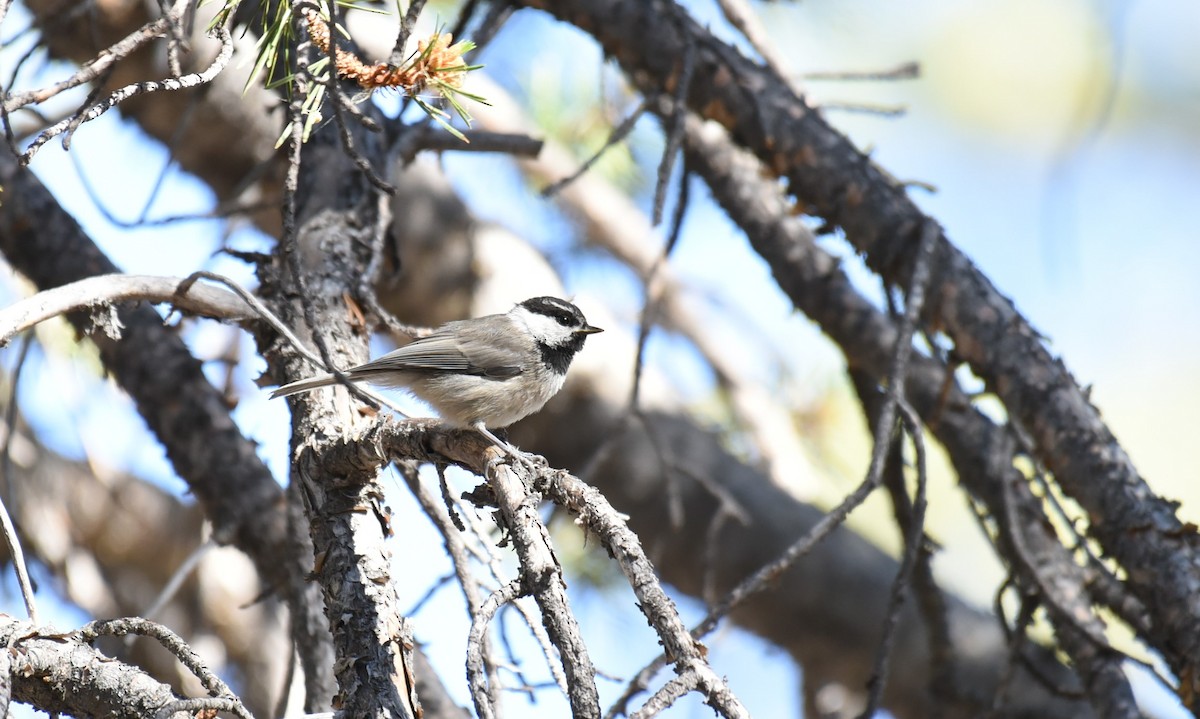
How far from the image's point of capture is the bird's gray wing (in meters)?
3.41

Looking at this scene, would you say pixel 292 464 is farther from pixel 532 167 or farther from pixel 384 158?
pixel 532 167

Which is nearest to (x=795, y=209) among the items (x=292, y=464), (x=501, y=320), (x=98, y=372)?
(x=501, y=320)

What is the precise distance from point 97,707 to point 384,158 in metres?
1.79

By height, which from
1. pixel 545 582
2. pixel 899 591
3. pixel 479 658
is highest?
pixel 899 591

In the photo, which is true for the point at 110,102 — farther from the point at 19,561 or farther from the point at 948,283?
the point at 948,283

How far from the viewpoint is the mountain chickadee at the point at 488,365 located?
11.0ft

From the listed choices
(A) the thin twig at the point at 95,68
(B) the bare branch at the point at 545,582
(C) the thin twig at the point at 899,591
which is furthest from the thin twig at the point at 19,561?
(C) the thin twig at the point at 899,591

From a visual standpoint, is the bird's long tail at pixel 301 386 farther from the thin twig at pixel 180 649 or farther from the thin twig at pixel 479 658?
the thin twig at pixel 479 658

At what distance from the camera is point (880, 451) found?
2.51 metres

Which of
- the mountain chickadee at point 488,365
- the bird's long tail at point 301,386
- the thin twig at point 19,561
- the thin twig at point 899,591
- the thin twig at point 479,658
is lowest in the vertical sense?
the thin twig at point 479,658

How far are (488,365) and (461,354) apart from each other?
99 mm

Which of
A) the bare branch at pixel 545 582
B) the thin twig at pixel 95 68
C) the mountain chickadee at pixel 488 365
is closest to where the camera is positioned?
the bare branch at pixel 545 582

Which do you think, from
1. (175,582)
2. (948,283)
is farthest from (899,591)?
(175,582)

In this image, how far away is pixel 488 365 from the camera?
11.5 feet
